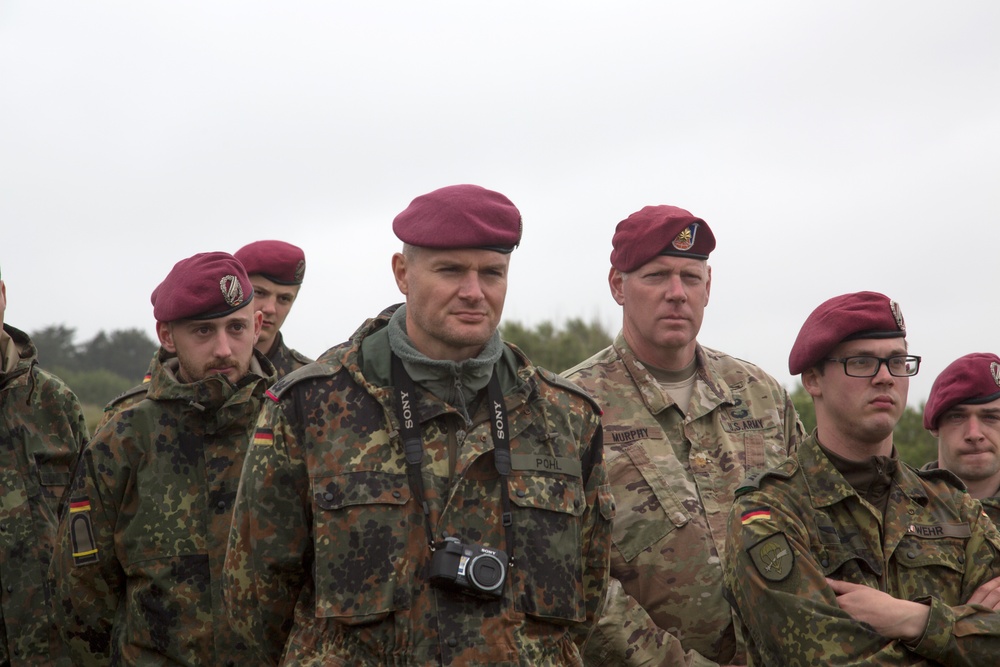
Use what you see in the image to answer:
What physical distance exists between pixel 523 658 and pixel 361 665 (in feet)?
1.71

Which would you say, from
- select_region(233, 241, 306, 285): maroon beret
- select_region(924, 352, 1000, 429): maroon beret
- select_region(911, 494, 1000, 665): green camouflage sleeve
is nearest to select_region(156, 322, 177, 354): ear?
select_region(233, 241, 306, 285): maroon beret

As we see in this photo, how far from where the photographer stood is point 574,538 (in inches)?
166

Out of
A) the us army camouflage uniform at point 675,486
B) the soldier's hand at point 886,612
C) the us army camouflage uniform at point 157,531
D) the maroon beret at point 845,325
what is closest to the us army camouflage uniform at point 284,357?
the us army camouflage uniform at point 157,531

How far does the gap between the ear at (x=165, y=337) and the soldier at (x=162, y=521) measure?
27 cm

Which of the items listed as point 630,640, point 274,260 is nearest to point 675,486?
point 630,640

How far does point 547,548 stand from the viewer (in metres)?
4.11

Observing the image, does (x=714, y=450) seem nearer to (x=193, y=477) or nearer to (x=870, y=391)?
(x=870, y=391)

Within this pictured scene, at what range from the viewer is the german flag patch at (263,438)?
4.17 metres

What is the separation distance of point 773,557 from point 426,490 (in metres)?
1.25

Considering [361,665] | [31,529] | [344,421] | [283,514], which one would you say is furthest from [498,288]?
[31,529]

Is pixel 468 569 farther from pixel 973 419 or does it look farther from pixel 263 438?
pixel 973 419

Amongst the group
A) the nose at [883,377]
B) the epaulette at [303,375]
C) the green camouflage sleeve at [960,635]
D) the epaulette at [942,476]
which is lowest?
the green camouflage sleeve at [960,635]

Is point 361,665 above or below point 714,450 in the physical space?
below

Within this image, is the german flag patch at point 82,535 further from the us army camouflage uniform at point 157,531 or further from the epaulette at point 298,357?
the epaulette at point 298,357
